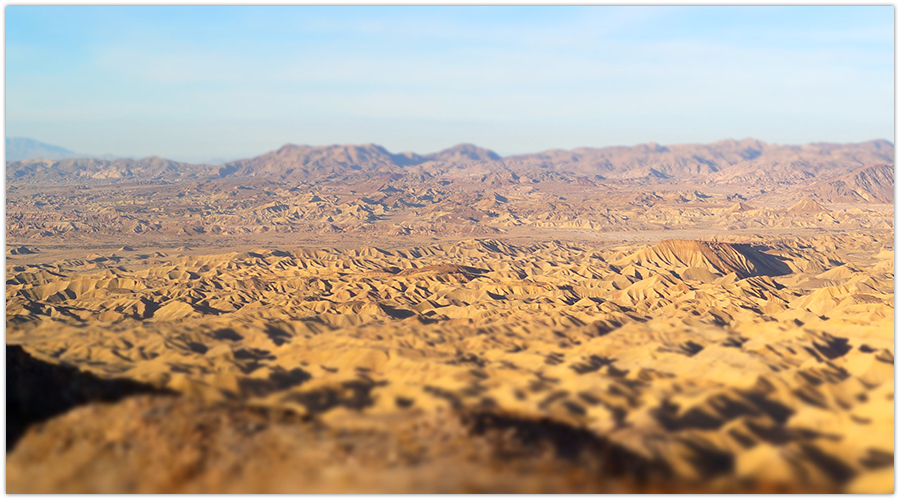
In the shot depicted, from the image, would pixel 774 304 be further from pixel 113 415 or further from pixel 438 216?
pixel 438 216

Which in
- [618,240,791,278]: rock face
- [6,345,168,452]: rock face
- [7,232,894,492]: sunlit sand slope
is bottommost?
[7,232,894,492]: sunlit sand slope

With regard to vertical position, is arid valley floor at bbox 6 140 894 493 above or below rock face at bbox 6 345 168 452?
below

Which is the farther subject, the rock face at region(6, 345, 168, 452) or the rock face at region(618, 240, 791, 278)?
the rock face at region(618, 240, 791, 278)

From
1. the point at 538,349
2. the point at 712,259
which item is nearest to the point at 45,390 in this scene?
the point at 538,349

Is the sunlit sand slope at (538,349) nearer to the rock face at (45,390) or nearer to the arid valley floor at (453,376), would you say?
the arid valley floor at (453,376)

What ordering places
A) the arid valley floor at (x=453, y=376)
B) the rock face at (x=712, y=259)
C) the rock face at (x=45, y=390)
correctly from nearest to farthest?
1. the arid valley floor at (x=453, y=376)
2. the rock face at (x=45, y=390)
3. the rock face at (x=712, y=259)

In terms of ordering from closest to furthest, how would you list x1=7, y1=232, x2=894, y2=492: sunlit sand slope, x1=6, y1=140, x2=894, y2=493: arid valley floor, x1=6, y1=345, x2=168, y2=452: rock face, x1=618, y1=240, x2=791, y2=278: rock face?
x1=6, y1=140, x2=894, y2=493: arid valley floor, x1=6, y1=345, x2=168, y2=452: rock face, x1=7, y1=232, x2=894, y2=492: sunlit sand slope, x1=618, y1=240, x2=791, y2=278: rock face

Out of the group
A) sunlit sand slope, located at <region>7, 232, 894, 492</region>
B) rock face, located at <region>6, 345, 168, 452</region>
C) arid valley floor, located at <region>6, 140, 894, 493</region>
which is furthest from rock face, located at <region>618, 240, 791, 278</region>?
rock face, located at <region>6, 345, 168, 452</region>

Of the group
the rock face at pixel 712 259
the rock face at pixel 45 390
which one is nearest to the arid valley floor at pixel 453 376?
the rock face at pixel 45 390

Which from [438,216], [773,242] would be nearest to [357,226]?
[438,216]

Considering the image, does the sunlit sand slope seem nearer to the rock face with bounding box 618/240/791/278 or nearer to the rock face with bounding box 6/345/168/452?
the rock face with bounding box 618/240/791/278

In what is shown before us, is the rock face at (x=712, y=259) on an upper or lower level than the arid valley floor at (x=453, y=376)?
upper
